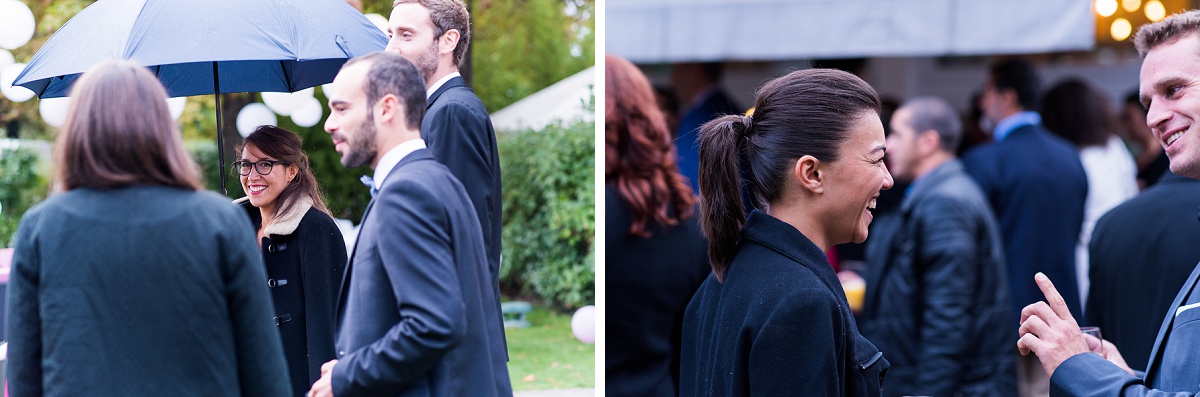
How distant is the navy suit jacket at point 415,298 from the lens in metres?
Result: 2.36

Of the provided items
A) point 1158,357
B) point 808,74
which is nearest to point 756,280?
A: point 808,74

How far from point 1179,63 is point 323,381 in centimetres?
210

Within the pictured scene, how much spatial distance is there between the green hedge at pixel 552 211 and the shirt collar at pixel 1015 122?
13.5ft

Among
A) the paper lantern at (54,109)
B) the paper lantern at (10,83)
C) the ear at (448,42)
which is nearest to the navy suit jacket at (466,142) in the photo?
the ear at (448,42)

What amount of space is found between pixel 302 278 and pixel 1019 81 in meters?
5.03

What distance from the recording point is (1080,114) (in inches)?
303

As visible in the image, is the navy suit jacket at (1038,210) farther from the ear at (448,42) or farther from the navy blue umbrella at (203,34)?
the navy blue umbrella at (203,34)

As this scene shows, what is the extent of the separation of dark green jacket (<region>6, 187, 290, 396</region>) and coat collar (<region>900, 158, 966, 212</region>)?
4116 millimetres

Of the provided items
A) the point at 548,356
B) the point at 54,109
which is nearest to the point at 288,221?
the point at 54,109

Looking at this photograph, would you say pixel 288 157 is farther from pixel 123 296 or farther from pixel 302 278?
pixel 123 296

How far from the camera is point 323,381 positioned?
2.47 m

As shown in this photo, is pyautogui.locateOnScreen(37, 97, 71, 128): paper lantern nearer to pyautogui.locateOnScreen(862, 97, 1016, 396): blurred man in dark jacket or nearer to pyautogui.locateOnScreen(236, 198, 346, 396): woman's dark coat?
pyautogui.locateOnScreen(236, 198, 346, 396): woman's dark coat

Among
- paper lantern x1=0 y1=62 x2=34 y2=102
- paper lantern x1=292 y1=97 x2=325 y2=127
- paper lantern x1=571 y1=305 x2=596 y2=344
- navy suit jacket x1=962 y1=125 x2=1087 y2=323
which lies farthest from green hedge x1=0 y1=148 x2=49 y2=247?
navy suit jacket x1=962 y1=125 x2=1087 y2=323

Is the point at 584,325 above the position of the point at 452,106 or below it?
below
